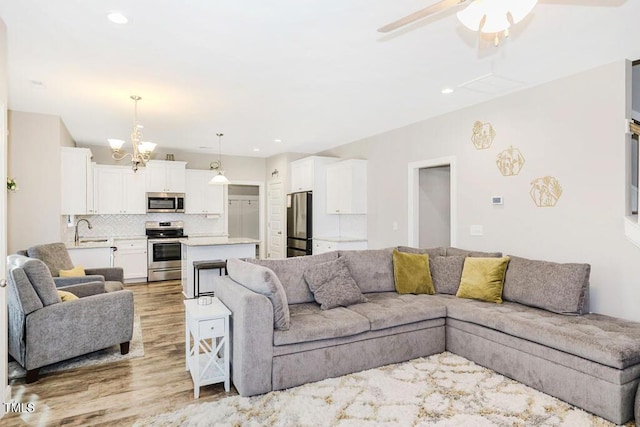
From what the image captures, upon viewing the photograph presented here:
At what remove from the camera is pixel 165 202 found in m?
7.44

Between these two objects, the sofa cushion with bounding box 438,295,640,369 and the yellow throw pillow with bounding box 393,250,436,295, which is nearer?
the sofa cushion with bounding box 438,295,640,369

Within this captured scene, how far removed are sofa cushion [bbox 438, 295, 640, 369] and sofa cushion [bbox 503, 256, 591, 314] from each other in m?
0.07

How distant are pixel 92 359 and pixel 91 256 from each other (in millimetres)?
2838

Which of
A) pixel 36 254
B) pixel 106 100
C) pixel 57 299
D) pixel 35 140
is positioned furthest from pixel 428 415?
pixel 35 140

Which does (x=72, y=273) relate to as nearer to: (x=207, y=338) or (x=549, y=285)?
(x=207, y=338)

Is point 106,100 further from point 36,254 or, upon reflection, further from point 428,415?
point 428,415

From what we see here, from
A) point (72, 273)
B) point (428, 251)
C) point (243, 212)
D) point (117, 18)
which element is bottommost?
point (72, 273)

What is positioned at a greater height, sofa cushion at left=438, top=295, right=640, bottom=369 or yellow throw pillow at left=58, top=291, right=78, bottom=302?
yellow throw pillow at left=58, top=291, right=78, bottom=302

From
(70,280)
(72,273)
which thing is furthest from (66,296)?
(72,273)

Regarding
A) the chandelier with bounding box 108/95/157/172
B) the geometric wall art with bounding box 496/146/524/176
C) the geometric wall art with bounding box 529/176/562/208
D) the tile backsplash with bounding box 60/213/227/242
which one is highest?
the chandelier with bounding box 108/95/157/172

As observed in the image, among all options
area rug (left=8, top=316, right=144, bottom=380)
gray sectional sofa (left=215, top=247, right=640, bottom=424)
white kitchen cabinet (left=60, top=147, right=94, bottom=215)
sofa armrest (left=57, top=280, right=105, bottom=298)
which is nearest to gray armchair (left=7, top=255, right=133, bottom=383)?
area rug (left=8, top=316, right=144, bottom=380)

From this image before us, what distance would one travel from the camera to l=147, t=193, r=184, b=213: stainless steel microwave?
24.0ft

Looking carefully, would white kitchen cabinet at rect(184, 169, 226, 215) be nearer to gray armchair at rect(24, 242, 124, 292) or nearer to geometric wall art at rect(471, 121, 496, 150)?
gray armchair at rect(24, 242, 124, 292)

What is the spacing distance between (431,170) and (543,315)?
3.00 metres
